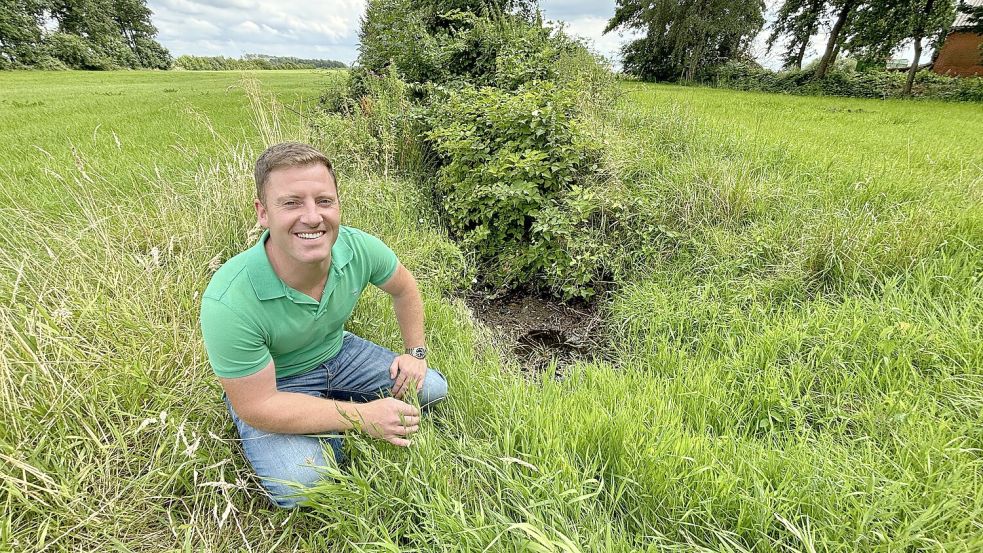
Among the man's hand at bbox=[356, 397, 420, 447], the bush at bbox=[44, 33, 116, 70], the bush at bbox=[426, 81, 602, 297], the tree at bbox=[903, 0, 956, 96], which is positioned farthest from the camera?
the bush at bbox=[44, 33, 116, 70]

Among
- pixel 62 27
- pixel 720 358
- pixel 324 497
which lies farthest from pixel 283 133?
pixel 62 27

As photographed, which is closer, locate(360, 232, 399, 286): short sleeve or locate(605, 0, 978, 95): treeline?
locate(360, 232, 399, 286): short sleeve

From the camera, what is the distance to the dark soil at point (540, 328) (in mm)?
3037

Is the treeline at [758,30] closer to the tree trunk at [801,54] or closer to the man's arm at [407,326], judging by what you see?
the tree trunk at [801,54]

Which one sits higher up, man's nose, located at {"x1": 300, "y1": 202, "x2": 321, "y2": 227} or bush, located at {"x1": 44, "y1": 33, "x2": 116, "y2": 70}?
bush, located at {"x1": 44, "y1": 33, "x2": 116, "y2": 70}

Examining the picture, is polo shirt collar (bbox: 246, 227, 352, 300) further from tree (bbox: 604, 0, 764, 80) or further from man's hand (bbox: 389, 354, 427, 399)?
tree (bbox: 604, 0, 764, 80)

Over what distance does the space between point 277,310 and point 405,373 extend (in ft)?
2.19

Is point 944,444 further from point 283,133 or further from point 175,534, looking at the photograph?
point 283,133

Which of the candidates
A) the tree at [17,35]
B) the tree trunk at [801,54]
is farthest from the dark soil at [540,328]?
the tree at [17,35]

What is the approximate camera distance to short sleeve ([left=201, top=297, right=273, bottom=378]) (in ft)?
4.51

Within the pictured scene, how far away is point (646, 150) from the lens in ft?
15.9

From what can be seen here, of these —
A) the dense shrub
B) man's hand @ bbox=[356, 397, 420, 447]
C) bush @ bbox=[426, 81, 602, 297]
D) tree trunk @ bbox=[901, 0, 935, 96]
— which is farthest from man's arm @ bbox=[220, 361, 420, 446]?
tree trunk @ bbox=[901, 0, 935, 96]

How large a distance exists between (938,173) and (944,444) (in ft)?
12.7

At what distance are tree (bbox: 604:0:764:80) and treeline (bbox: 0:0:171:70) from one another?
39620 millimetres
